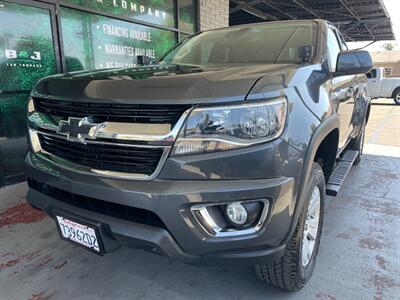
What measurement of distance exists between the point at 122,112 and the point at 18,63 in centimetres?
322

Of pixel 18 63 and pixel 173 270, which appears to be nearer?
pixel 173 270

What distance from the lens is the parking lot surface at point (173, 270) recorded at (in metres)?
2.21

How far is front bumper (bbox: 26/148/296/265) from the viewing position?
159 cm

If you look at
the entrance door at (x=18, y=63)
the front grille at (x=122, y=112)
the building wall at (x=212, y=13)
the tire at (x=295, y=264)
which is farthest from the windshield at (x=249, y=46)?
the building wall at (x=212, y=13)

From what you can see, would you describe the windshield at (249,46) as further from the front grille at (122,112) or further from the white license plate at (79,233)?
the white license plate at (79,233)

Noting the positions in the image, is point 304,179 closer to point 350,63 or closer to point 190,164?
point 190,164

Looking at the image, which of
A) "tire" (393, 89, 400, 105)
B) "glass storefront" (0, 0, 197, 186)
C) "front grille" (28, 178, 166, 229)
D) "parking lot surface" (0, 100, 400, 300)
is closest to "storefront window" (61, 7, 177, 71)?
"glass storefront" (0, 0, 197, 186)

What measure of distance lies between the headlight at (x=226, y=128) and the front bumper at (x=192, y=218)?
166 millimetres

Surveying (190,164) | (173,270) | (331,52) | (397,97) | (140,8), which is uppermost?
(140,8)

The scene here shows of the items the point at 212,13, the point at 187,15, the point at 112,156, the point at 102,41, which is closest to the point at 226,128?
the point at 112,156

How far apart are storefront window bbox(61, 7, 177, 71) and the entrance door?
1.02ft

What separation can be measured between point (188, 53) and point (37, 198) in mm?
1861

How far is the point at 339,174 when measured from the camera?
3.17 metres

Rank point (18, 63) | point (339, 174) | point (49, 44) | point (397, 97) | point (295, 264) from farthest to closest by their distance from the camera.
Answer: point (397, 97) < point (49, 44) < point (18, 63) < point (339, 174) < point (295, 264)
